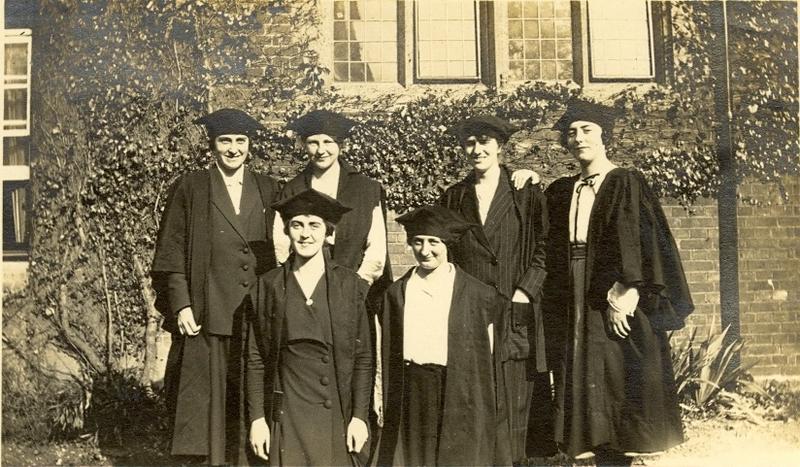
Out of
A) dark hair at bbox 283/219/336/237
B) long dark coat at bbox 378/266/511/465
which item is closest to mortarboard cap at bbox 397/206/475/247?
long dark coat at bbox 378/266/511/465

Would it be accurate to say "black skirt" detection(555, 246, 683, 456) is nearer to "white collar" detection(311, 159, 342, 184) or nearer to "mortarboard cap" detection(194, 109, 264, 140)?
"white collar" detection(311, 159, 342, 184)

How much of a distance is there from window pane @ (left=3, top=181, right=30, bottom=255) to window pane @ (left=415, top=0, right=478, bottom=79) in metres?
2.98

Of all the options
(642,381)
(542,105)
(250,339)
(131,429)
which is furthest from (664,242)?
(131,429)

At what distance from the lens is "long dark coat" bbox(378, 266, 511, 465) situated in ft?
15.9

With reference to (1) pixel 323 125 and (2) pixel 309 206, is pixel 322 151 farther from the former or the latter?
(2) pixel 309 206

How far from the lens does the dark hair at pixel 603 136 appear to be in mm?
5395

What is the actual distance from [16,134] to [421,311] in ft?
10.5

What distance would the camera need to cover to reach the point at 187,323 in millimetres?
5047

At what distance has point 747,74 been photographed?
5883 mm

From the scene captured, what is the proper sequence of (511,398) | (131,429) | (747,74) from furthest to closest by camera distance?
(747,74) < (131,429) < (511,398)

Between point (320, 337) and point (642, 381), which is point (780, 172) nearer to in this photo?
point (642, 381)

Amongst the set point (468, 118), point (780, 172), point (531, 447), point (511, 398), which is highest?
point (468, 118)

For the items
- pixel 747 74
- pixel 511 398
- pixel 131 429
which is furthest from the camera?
pixel 747 74

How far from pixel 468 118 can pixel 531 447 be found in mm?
2285
